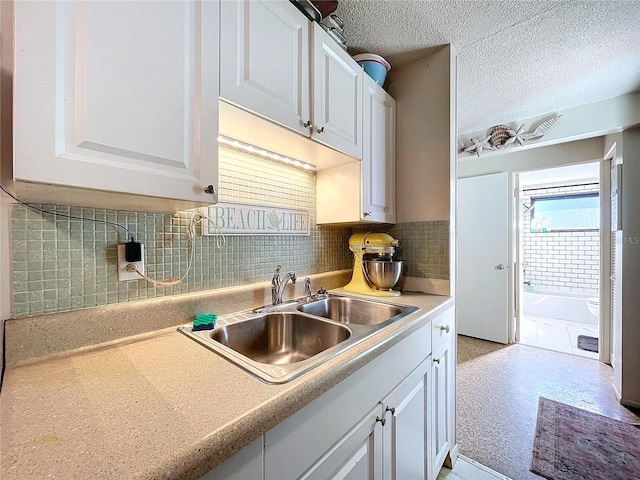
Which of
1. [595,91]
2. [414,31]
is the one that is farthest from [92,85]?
[595,91]

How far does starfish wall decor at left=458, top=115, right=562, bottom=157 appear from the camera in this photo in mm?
2352

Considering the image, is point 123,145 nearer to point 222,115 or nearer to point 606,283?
point 222,115

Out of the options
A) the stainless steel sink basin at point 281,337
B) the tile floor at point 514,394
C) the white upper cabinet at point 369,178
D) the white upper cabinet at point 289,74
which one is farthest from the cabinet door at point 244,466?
the tile floor at point 514,394

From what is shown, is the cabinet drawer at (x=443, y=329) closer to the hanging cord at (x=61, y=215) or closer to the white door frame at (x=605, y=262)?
the hanging cord at (x=61, y=215)

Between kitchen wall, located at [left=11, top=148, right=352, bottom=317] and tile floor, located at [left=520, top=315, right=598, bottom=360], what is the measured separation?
3.18 m

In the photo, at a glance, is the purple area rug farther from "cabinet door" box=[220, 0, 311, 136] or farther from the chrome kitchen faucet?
"cabinet door" box=[220, 0, 311, 136]

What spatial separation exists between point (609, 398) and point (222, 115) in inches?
127

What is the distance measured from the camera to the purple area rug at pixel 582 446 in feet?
4.66

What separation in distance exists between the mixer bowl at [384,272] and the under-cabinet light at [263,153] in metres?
0.67

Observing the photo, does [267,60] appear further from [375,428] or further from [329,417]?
[375,428]

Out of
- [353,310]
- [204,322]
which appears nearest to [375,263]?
[353,310]

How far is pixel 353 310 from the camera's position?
56.2 inches

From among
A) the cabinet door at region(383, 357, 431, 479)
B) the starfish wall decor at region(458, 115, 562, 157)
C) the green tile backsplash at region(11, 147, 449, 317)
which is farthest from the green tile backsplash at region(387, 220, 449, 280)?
the starfish wall decor at region(458, 115, 562, 157)

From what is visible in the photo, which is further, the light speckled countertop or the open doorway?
the open doorway
